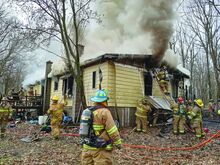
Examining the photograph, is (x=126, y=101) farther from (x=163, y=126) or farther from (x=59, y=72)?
(x=59, y=72)

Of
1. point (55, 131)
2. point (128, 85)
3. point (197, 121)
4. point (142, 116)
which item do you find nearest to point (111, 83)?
point (128, 85)

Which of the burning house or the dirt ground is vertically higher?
the burning house

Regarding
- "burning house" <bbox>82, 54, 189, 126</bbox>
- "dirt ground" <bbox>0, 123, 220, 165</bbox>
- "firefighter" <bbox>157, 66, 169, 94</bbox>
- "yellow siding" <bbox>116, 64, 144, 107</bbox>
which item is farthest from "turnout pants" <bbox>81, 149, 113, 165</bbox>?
"firefighter" <bbox>157, 66, 169, 94</bbox>

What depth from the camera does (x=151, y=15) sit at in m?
14.0

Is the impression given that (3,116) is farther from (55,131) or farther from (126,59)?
(126,59)

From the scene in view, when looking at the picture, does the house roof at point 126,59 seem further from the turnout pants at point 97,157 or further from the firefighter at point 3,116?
the turnout pants at point 97,157

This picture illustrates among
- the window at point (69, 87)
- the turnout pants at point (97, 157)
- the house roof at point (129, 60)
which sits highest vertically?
the house roof at point (129, 60)

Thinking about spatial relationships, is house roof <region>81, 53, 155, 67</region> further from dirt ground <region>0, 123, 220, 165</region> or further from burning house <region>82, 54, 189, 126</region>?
dirt ground <region>0, 123, 220, 165</region>

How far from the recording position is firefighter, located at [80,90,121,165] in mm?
3990

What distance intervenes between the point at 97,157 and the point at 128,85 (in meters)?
9.73

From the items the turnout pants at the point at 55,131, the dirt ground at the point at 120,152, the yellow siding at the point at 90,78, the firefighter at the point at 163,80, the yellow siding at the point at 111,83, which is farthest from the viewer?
the firefighter at the point at 163,80

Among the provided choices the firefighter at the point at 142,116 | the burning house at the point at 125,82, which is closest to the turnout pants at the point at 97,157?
the firefighter at the point at 142,116

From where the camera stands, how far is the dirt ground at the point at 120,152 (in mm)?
6523

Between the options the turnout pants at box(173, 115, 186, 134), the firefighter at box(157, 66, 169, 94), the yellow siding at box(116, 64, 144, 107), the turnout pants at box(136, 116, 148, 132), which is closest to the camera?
the turnout pants at box(173, 115, 186, 134)
